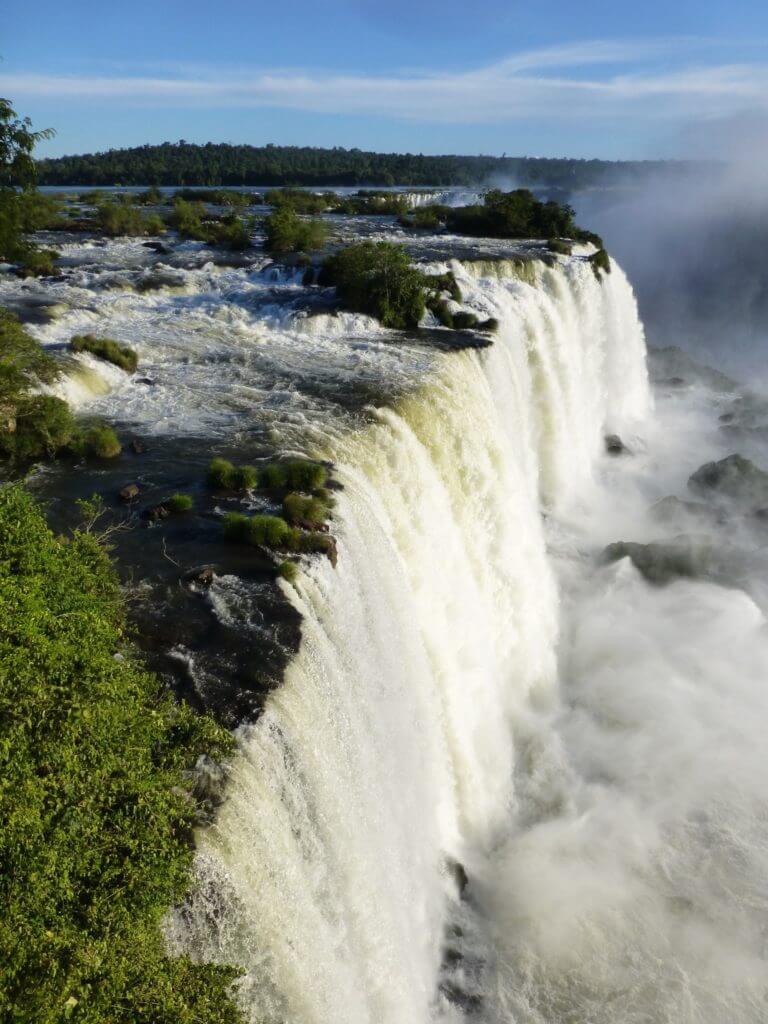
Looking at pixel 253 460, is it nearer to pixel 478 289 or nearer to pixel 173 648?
pixel 173 648

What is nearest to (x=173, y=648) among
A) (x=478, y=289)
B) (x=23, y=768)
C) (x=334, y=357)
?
(x=23, y=768)

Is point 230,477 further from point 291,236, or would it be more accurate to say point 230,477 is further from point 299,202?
point 299,202

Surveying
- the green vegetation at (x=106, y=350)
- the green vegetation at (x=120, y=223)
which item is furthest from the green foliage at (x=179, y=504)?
the green vegetation at (x=120, y=223)

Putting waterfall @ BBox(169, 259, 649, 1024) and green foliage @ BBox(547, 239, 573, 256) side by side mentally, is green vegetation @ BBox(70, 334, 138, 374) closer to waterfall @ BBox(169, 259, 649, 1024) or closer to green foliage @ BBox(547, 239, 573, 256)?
waterfall @ BBox(169, 259, 649, 1024)

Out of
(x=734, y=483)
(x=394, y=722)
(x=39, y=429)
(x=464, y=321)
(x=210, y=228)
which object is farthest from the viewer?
(x=210, y=228)

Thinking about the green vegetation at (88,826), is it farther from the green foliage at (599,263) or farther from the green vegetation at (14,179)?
the green foliage at (599,263)

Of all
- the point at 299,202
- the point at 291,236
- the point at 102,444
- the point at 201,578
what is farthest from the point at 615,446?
the point at 299,202
